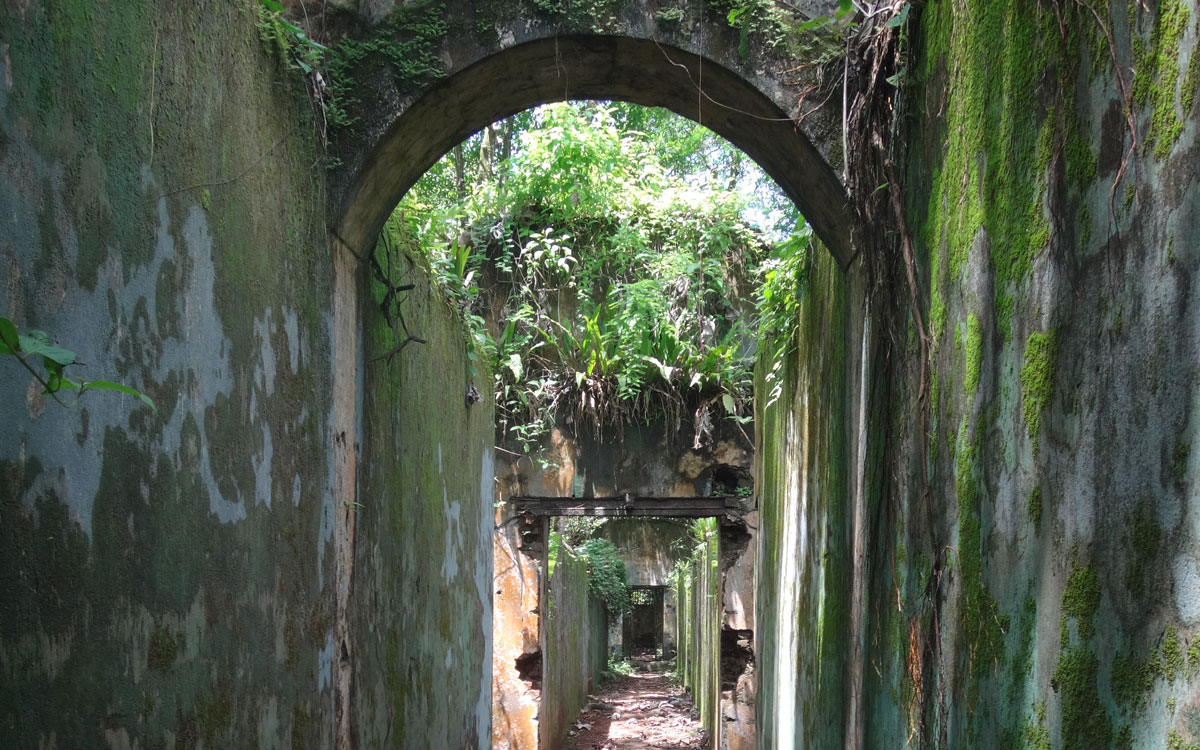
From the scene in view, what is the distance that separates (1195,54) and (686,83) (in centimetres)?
242

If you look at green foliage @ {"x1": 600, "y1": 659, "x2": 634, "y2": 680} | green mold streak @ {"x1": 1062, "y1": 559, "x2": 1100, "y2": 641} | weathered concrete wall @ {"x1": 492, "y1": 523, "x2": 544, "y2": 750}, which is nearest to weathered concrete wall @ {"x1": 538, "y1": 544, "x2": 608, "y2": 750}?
weathered concrete wall @ {"x1": 492, "y1": 523, "x2": 544, "y2": 750}

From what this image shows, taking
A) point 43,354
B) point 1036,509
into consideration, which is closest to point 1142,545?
point 1036,509

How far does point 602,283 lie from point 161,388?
23.8ft

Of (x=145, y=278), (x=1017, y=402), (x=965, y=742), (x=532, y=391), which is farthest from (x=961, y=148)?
(x=532, y=391)

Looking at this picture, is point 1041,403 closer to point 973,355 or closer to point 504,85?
point 973,355

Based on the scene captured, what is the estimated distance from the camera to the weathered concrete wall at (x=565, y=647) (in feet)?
31.6

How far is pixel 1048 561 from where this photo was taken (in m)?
1.80

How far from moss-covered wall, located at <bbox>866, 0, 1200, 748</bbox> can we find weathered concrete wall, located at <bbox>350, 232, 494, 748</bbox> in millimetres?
2204

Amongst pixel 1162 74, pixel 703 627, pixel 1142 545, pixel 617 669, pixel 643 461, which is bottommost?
pixel 617 669

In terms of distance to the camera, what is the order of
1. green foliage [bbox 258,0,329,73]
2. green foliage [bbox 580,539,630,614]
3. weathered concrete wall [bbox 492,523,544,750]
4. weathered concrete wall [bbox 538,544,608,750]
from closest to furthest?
green foliage [bbox 258,0,329,73]
weathered concrete wall [bbox 492,523,544,750]
weathered concrete wall [bbox 538,544,608,750]
green foliage [bbox 580,539,630,614]

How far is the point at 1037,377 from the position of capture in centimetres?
188

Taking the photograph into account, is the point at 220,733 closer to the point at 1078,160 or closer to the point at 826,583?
the point at 1078,160

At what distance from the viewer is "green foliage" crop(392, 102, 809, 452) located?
8.36 m

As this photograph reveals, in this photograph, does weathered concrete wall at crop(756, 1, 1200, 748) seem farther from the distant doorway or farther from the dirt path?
the distant doorway
